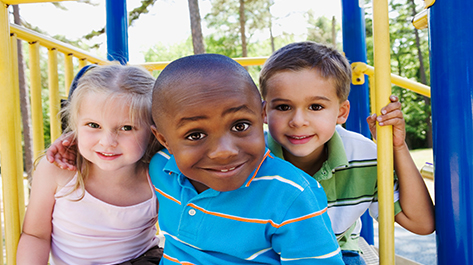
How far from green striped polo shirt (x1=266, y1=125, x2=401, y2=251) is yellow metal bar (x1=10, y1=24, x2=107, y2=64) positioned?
1.31m

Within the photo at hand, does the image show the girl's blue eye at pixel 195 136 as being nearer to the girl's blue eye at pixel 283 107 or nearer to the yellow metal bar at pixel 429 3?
the girl's blue eye at pixel 283 107

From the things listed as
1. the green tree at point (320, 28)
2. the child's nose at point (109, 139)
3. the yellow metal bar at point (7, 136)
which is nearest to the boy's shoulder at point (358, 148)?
the child's nose at point (109, 139)

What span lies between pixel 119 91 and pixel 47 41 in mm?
767

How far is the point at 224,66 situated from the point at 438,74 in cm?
62

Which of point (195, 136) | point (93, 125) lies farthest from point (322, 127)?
point (93, 125)

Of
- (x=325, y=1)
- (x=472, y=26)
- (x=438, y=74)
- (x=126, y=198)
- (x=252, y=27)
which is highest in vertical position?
(x=325, y=1)

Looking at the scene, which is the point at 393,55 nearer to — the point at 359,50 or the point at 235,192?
the point at 359,50

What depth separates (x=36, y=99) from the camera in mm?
1891

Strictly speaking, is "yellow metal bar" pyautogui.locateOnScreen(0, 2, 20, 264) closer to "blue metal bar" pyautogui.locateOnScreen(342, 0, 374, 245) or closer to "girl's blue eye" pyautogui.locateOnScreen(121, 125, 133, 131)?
"girl's blue eye" pyautogui.locateOnScreen(121, 125, 133, 131)

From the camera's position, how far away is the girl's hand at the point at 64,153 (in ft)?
5.08

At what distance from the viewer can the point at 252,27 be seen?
66.8 feet

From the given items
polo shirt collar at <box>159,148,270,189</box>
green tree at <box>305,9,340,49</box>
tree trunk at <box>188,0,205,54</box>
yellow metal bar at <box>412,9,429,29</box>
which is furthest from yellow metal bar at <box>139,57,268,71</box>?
green tree at <box>305,9,340,49</box>

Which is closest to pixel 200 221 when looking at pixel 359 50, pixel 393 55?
pixel 359 50

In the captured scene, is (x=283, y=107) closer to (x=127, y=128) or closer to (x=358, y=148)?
(x=358, y=148)
